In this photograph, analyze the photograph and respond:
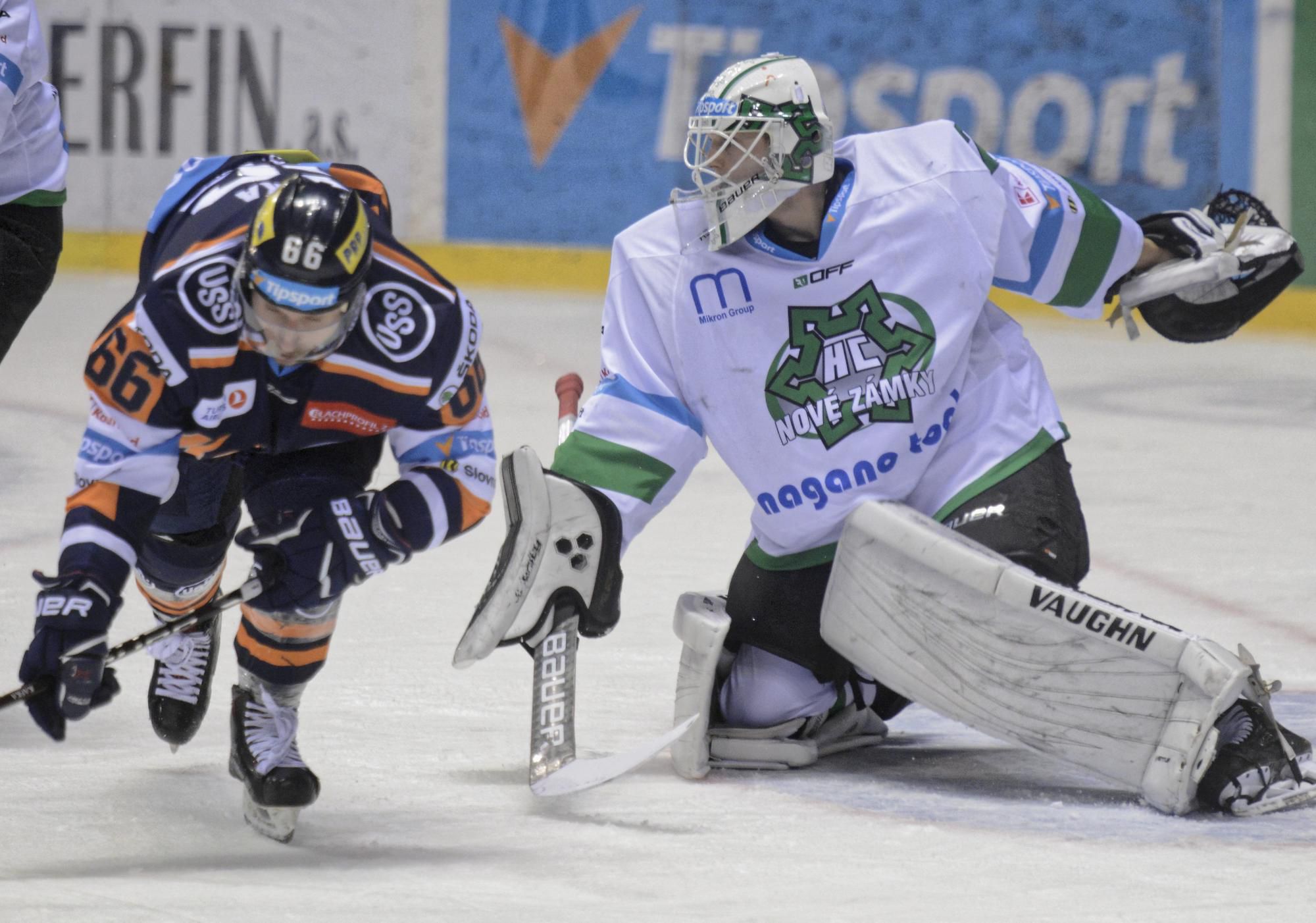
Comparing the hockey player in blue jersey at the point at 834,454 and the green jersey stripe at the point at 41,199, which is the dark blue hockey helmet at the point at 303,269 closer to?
the hockey player in blue jersey at the point at 834,454

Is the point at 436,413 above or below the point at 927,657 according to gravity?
above

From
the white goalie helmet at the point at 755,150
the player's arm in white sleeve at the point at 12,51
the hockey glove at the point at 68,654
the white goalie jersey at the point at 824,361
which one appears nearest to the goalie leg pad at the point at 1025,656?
the white goalie jersey at the point at 824,361

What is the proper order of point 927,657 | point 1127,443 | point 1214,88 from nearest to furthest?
point 927,657, point 1127,443, point 1214,88

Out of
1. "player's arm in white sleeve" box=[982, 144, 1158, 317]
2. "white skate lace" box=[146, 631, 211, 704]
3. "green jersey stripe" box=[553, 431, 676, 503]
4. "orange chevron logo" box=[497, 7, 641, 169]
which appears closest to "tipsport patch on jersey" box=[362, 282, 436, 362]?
"green jersey stripe" box=[553, 431, 676, 503]

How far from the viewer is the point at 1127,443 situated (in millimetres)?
5332

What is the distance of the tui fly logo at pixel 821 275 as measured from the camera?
8.84 ft

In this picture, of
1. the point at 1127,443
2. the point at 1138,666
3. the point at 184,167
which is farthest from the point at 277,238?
the point at 1127,443

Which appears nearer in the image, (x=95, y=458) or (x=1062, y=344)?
(x=95, y=458)

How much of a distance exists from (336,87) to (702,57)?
159 centimetres

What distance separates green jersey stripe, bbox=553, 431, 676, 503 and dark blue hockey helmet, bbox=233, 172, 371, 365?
0.55 metres

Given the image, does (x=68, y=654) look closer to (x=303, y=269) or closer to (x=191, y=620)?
(x=191, y=620)

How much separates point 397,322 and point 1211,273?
4.54 ft

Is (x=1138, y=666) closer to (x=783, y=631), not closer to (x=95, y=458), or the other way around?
(x=783, y=631)

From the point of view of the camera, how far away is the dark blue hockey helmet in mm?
2105
